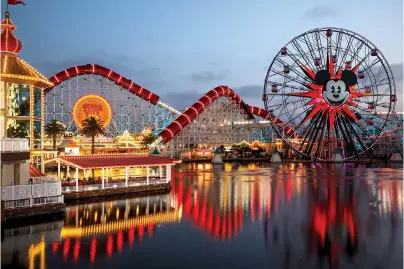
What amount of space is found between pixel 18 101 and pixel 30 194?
5.78m

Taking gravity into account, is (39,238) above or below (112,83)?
below

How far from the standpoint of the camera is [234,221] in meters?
19.9

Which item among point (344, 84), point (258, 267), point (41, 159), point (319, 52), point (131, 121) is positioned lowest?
point (258, 267)

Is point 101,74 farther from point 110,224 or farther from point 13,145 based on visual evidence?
point 110,224

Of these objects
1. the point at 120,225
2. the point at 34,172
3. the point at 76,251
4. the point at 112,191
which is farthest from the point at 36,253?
the point at 112,191

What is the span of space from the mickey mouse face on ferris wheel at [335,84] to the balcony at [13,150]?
139 ft

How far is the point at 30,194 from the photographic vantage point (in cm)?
1981

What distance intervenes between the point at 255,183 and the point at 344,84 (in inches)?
1041

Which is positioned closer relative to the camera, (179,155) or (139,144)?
(139,144)

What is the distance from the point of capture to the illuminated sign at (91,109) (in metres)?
51.6

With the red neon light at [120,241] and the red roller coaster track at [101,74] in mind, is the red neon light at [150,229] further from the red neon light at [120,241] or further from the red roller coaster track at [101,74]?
the red roller coaster track at [101,74]

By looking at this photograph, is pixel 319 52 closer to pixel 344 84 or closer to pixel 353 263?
pixel 344 84

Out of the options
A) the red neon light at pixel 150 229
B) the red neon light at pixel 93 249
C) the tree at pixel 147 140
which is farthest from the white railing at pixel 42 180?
the tree at pixel 147 140

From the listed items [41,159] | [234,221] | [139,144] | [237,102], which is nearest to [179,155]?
[237,102]
